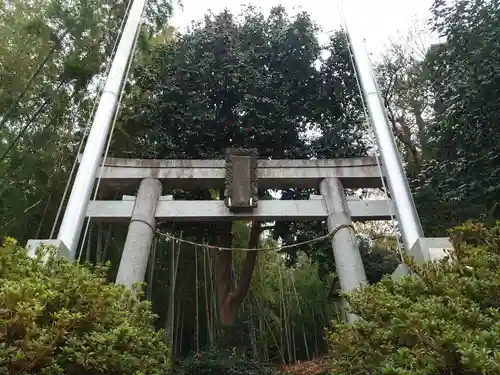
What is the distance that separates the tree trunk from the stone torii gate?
1927mm

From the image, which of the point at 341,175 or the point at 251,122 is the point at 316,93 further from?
the point at 341,175

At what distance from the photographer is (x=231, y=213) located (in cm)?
510

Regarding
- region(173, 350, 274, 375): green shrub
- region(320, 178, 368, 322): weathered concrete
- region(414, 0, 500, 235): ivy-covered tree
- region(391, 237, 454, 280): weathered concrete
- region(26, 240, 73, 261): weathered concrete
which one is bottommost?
region(173, 350, 274, 375): green shrub

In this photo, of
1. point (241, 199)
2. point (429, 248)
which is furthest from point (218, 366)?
point (429, 248)

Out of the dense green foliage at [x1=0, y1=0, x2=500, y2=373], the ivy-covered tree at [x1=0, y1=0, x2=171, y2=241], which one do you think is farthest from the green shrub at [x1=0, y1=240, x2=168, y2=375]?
the ivy-covered tree at [x1=0, y1=0, x2=171, y2=241]

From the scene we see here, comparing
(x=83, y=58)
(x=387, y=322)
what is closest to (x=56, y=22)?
(x=83, y=58)

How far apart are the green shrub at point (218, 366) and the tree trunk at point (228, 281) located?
100 cm

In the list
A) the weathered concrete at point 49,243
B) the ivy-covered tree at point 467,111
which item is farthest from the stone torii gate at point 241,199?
the ivy-covered tree at point 467,111

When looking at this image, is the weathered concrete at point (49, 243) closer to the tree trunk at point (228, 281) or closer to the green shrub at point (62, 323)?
the green shrub at point (62, 323)

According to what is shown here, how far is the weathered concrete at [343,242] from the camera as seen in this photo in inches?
184

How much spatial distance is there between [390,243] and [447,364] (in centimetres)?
818

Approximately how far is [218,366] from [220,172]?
243cm

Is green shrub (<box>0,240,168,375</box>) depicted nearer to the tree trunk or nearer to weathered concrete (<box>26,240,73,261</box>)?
weathered concrete (<box>26,240,73,261</box>)

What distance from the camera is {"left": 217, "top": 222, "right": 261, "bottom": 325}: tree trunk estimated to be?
719 centimetres
